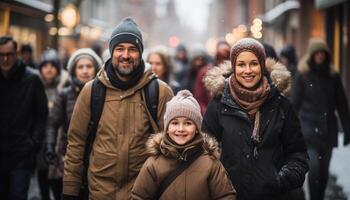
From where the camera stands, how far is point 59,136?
7.50 m

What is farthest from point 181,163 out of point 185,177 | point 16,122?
point 16,122

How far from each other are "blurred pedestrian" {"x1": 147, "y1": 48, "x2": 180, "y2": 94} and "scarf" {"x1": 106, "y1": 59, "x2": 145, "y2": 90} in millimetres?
3277

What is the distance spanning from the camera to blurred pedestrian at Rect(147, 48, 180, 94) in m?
8.86

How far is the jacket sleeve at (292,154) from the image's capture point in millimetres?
4902

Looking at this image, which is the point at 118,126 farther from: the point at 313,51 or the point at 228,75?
the point at 313,51

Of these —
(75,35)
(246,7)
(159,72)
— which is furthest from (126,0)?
(159,72)

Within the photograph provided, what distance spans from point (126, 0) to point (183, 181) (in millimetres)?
82307

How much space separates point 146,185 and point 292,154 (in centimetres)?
111

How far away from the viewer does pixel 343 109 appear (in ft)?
28.9

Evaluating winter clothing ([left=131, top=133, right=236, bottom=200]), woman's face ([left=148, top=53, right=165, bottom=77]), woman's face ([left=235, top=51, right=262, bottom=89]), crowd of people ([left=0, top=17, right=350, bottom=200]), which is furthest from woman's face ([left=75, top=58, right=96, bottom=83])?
winter clothing ([left=131, top=133, right=236, bottom=200])

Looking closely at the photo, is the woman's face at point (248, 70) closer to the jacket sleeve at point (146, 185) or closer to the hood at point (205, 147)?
the hood at point (205, 147)

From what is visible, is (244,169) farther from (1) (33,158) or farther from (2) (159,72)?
(2) (159,72)

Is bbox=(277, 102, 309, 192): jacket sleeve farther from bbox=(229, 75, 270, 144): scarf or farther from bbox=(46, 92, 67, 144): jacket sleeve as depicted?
bbox=(46, 92, 67, 144): jacket sleeve

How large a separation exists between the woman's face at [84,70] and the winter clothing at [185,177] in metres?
2.90
